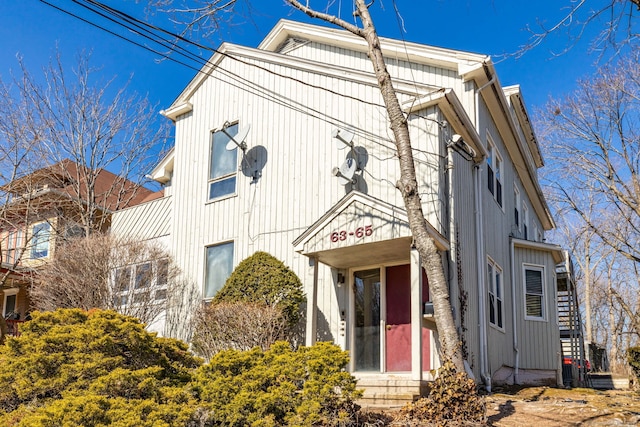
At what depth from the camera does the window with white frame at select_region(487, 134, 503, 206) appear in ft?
44.4

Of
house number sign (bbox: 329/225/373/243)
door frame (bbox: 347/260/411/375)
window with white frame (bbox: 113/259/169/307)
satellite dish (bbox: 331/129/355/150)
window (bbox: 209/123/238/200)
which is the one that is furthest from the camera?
window (bbox: 209/123/238/200)

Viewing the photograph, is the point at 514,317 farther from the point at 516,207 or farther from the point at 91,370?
the point at 91,370

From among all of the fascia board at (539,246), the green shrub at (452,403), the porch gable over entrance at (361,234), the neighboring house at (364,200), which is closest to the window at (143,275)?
the neighboring house at (364,200)

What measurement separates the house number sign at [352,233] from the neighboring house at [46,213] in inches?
364

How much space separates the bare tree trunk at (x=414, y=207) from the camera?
6.92 m

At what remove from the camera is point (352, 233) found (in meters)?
9.56

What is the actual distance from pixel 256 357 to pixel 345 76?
659 centimetres

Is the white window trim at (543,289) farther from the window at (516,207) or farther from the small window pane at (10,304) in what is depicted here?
the small window pane at (10,304)

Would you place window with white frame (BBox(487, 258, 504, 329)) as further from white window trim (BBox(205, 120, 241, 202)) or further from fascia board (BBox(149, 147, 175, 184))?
fascia board (BBox(149, 147, 175, 184))

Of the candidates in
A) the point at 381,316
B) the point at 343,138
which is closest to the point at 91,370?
the point at 381,316

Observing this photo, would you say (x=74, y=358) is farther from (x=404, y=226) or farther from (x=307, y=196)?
(x=307, y=196)

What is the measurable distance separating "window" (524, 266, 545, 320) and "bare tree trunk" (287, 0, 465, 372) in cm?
813

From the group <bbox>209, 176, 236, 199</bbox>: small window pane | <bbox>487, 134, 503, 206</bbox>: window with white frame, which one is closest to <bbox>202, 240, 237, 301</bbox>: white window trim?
<bbox>209, 176, 236, 199</bbox>: small window pane

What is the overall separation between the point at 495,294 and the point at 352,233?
4886mm
